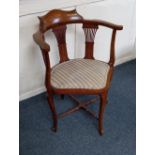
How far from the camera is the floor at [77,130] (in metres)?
1.64

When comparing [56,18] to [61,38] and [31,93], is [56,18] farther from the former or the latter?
[31,93]

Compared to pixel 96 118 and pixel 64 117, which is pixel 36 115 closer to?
pixel 64 117

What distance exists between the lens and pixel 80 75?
5.31 ft

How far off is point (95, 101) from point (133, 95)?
0.42m

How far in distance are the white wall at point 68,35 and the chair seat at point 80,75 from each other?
31cm

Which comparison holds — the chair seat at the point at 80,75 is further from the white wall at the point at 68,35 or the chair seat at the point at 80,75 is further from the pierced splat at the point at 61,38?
the white wall at the point at 68,35

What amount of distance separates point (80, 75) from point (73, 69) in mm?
101

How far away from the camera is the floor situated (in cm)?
164

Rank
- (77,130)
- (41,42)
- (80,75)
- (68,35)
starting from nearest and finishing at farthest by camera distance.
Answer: (41,42) → (80,75) → (77,130) → (68,35)

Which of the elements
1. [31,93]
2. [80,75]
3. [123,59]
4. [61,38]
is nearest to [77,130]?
[80,75]

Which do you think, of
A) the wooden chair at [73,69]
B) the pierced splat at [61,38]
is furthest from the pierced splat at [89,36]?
the pierced splat at [61,38]

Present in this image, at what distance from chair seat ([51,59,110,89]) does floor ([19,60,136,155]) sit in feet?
1.45
